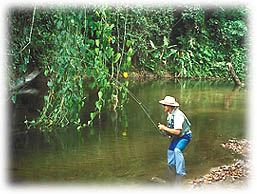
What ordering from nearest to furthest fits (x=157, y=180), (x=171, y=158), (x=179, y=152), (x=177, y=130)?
(x=157, y=180) → (x=177, y=130) → (x=179, y=152) → (x=171, y=158)

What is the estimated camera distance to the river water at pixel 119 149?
16.7 feet

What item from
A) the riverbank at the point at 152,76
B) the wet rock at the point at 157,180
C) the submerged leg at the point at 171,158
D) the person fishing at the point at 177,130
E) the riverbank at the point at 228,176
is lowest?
the wet rock at the point at 157,180

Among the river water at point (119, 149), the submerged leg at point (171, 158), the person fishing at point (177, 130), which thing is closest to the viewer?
the person fishing at point (177, 130)

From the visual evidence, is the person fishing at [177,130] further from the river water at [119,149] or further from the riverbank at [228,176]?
the riverbank at [228,176]

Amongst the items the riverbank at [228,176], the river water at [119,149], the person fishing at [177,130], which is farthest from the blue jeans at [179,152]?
the riverbank at [228,176]

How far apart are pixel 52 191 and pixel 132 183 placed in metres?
1.04

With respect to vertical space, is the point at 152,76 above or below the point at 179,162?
above

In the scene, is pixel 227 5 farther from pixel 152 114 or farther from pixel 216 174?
pixel 216 174

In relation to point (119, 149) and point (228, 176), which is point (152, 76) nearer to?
point (119, 149)

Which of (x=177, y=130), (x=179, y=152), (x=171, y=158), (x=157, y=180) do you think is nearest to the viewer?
(x=157, y=180)

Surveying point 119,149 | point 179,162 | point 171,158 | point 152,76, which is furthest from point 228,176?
point 152,76

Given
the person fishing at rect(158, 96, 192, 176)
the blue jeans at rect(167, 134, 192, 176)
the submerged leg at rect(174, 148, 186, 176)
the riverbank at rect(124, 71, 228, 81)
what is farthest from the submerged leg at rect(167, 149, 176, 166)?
the riverbank at rect(124, 71, 228, 81)

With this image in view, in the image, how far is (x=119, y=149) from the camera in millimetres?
6277

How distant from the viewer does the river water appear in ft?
16.7
